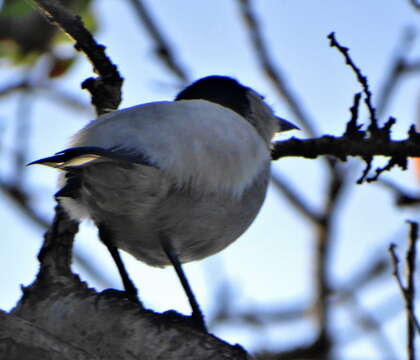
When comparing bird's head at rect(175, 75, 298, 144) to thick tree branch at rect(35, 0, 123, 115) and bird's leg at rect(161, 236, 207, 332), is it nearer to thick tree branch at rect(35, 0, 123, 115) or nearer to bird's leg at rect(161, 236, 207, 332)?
thick tree branch at rect(35, 0, 123, 115)

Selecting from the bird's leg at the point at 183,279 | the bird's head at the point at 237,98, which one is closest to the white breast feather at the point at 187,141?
the bird's leg at the point at 183,279

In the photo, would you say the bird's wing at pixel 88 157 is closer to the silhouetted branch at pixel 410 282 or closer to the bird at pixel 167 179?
the bird at pixel 167 179

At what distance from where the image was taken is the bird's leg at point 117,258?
331 cm

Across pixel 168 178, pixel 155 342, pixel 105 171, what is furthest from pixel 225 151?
pixel 155 342

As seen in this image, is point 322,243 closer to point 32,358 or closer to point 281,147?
point 281,147

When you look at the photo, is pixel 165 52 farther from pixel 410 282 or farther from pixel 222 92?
pixel 410 282

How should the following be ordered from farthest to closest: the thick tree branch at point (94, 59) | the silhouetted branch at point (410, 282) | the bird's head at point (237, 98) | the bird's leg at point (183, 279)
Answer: the bird's head at point (237, 98), the thick tree branch at point (94, 59), the bird's leg at point (183, 279), the silhouetted branch at point (410, 282)

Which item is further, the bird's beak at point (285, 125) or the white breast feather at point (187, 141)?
the bird's beak at point (285, 125)

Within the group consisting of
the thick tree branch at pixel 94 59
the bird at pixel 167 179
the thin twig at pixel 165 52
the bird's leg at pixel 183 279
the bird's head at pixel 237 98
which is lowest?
the bird's leg at pixel 183 279

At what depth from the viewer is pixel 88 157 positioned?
2703mm

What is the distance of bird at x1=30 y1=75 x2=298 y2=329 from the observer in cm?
279

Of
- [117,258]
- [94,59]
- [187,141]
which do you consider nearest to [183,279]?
[117,258]

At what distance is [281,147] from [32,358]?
174 centimetres

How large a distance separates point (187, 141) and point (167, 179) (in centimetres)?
15
